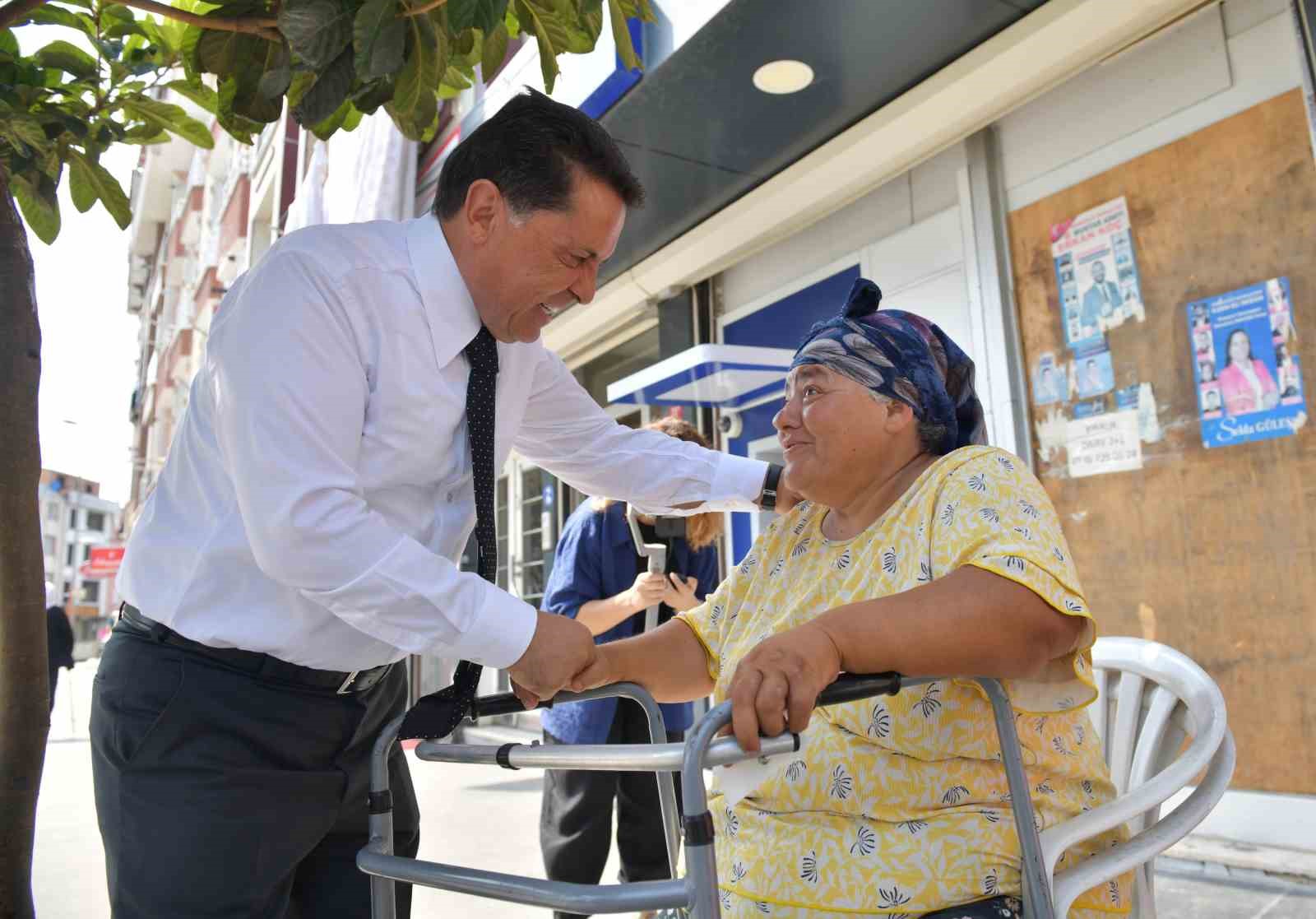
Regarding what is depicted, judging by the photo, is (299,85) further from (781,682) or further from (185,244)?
(185,244)

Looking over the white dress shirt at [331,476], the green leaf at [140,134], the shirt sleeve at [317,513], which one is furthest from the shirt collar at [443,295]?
the green leaf at [140,134]

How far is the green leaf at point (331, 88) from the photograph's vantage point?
1587 mm

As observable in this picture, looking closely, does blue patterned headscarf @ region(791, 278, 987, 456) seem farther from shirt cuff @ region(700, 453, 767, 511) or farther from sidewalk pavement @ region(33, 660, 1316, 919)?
sidewalk pavement @ region(33, 660, 1316, 919)

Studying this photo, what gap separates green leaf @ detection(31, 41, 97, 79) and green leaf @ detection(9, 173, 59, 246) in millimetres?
254

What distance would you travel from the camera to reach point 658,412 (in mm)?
7301

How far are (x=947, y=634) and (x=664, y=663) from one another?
72 cm

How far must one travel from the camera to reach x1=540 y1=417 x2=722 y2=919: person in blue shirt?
3090mm

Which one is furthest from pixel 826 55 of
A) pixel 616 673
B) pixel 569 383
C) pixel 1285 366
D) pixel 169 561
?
pixel 169 561

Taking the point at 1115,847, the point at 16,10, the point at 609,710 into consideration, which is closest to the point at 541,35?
the point at 16,10

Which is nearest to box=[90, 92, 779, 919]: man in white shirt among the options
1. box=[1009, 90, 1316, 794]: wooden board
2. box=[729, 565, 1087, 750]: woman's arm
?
box=[729, 565, 1087, 750]: woman's arm

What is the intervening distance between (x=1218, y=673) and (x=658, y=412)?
448cm

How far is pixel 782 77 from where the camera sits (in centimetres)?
435

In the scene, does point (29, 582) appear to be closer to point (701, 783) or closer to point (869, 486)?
point (701, 783)

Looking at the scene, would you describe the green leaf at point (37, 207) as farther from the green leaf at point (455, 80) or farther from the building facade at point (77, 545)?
the building facade at point (77, 545)
